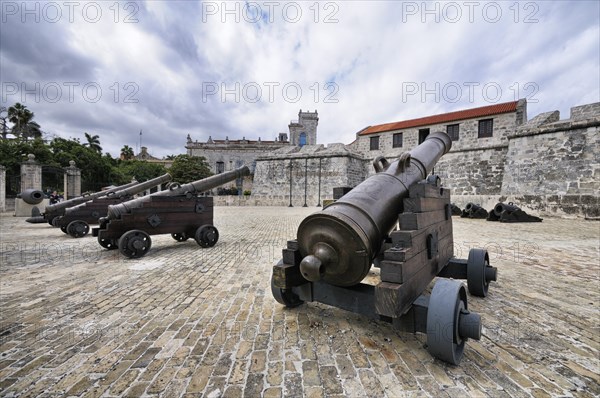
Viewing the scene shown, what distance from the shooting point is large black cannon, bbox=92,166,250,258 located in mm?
5406

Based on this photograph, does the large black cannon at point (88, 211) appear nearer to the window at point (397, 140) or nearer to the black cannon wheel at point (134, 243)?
the black cannon wheel at point (134, 243)

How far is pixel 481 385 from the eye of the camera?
1768 millimetres

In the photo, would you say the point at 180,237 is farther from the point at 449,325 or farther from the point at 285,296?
the point at 449,325

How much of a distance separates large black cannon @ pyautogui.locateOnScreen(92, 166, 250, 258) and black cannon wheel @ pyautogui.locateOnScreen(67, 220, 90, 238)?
7.08 ft

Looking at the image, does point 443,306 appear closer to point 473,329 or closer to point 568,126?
point 473,329

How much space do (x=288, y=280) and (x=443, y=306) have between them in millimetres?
1299

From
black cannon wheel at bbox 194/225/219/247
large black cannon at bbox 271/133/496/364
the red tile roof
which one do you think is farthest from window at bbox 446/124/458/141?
large black cannon at bbox 271/133/496/364

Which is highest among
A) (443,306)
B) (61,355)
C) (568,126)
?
(568,126)

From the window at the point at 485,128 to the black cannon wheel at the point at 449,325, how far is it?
2240cm

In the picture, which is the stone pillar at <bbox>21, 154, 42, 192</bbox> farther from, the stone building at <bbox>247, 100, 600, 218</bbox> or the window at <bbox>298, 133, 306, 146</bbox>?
the window at <bbox>298, 133, 306, 146</bbox>

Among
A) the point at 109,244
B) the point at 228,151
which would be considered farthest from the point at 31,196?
the point at 228,151

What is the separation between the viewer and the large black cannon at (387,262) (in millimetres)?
1973

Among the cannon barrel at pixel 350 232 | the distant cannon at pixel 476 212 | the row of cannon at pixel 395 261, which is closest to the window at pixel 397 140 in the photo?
the distant cannon at pixel 476 212

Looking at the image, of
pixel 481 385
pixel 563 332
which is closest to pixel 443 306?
pixel 481 385
